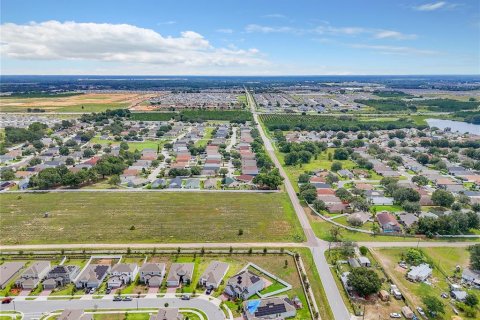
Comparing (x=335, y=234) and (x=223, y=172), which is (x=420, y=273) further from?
(x=223, y=172)

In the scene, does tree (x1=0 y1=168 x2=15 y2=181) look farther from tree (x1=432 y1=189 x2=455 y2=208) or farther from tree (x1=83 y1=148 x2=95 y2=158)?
tree (x1=432 y1=189 x2=455 y2=208)

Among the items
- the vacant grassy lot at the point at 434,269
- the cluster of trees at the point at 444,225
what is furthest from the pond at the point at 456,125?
the vacant grassy lot at the point at 434,269

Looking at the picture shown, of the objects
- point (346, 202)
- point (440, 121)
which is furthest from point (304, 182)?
point (440, 121)

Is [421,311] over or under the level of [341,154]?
under

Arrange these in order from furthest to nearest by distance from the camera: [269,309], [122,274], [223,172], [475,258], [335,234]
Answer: [223,172], [335,234], [475,258], [122,274], [269,309]

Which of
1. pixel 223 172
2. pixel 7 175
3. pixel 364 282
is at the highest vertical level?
pixel 7 175

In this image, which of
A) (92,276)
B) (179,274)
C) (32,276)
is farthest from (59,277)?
(179,274)
